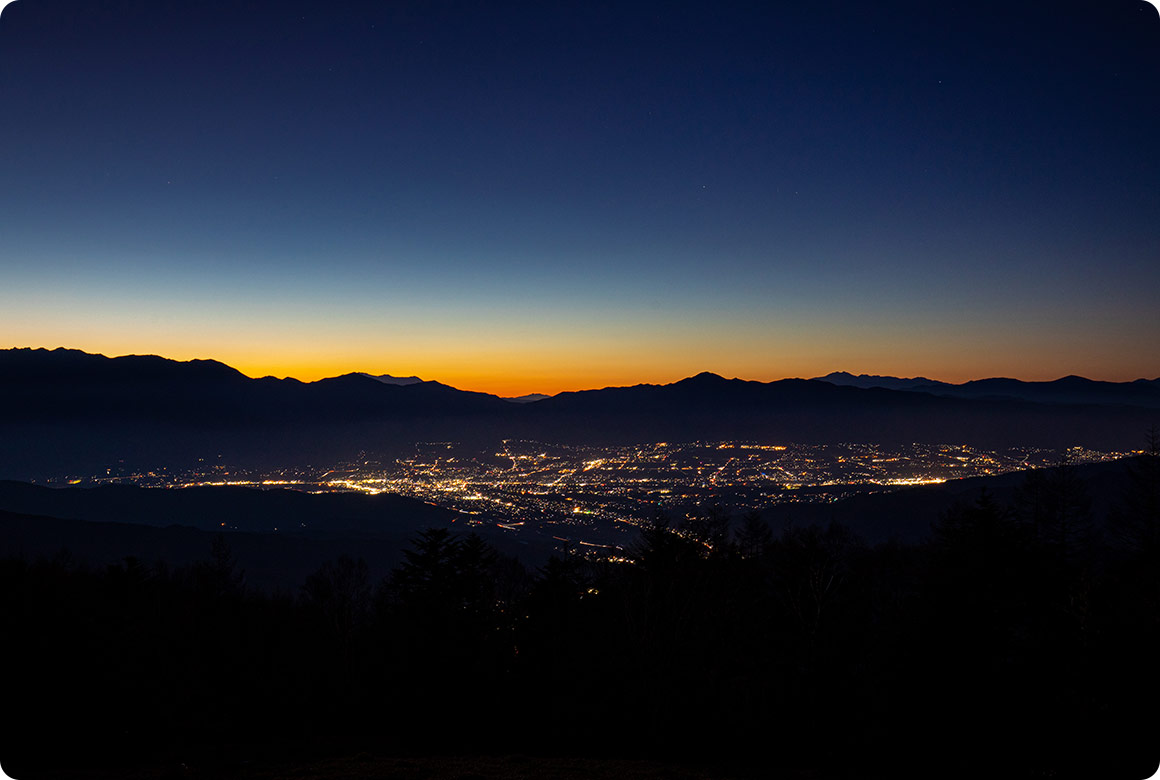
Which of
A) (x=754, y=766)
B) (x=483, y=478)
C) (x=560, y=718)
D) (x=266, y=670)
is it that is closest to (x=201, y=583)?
(x=266, y=670)

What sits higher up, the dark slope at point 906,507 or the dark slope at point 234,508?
the dark slope at point 906,507

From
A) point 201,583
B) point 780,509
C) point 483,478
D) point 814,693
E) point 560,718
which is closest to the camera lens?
point 814,693

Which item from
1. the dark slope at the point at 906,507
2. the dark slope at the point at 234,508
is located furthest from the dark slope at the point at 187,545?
the dark slope at the point at 906,507

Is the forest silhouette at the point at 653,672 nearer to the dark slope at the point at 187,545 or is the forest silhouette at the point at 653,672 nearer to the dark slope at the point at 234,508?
the dark slope at the point at 187,545

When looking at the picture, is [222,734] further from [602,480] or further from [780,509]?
[602,480]

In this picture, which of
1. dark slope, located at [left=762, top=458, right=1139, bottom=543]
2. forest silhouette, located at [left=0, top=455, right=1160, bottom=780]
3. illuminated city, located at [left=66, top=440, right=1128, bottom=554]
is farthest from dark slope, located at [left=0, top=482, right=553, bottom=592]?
forest silhouette, located at [left=0, top=455, right=1160, bottom=780]

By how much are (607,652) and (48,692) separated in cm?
1467

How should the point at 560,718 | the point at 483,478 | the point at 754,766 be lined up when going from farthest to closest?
the point at 483,478, the point at 560,718, the point at 754,766

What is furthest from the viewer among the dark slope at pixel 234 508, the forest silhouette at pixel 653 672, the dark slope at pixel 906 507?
the dark slope at pixel 234 508

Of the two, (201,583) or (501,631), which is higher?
(501,631)

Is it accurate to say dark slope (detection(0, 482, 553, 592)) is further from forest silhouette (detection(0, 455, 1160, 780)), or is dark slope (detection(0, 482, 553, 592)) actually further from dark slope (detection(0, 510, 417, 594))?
forest silhouette (detection(0, 455, 1160, 780))

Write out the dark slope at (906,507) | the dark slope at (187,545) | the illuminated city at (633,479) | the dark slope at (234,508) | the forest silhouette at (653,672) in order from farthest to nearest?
the dark slope at (234,508) < the illuminated city at (633,479) < the dark slope at (187,545) < the dark slope at (906,507) < the forest silhouette at (653,672)

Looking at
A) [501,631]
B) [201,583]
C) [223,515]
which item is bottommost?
[223,515]

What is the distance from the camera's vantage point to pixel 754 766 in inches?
547
